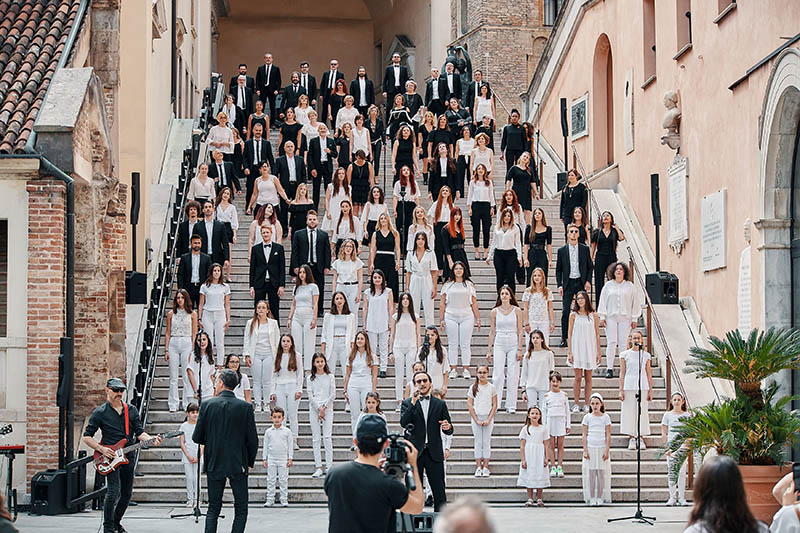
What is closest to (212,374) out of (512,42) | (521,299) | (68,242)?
(68,242)

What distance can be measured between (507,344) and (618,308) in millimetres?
1758

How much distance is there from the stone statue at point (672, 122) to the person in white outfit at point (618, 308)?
3446 mm

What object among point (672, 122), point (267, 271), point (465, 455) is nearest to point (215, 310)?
point (267, 271)

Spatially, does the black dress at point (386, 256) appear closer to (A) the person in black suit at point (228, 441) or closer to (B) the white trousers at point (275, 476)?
(B) the white trousers at point (275, 476)

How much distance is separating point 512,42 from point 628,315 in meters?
20.9

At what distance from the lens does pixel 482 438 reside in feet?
51.1

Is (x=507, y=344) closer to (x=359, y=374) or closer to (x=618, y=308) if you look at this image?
(x=618, y=308)

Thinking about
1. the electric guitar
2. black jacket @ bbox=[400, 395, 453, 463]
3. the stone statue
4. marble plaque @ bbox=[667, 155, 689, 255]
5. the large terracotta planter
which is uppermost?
the stone statue

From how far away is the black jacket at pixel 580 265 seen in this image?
711 inches

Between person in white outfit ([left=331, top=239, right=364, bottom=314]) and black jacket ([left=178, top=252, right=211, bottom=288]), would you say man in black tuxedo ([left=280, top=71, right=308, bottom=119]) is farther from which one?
person in white outfit ([left=331, top=239, right=364, bottom=314])

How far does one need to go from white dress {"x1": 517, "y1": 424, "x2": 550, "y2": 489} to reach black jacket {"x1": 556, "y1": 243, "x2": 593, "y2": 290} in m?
3.59

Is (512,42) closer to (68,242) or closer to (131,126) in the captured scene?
(131,126)

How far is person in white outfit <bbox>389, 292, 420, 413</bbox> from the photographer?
1667 centimetres

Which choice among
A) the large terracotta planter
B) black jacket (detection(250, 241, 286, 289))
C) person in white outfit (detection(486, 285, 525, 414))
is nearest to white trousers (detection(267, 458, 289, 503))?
person in white outfit (detection(486, 285, 525, 414))
